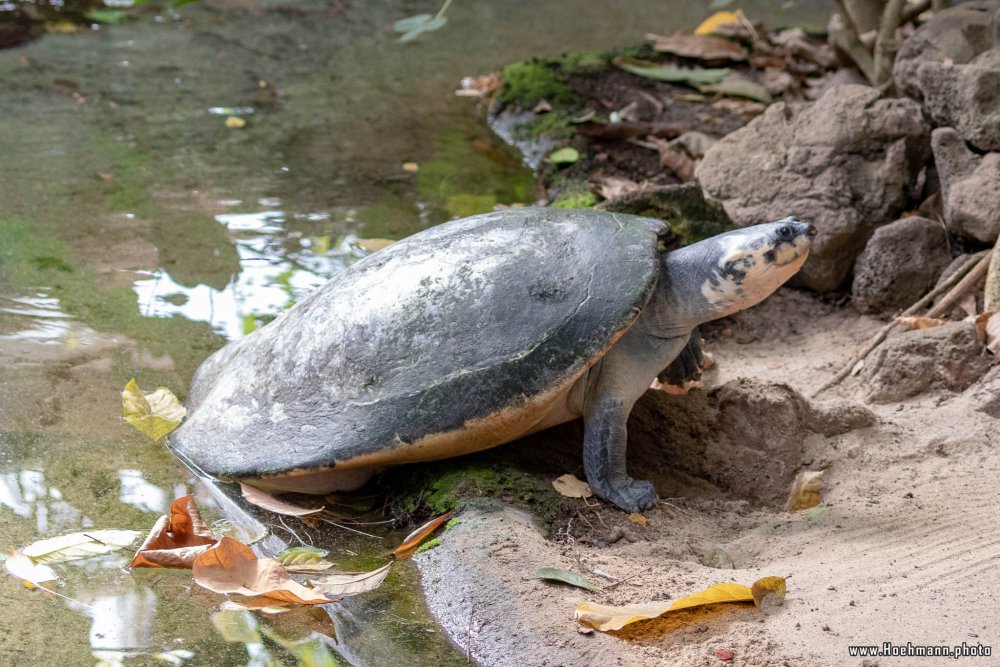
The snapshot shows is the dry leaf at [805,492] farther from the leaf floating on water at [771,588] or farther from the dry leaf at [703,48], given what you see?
the dry leaf at [703,48]

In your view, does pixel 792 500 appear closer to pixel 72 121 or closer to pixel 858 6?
pixel 858 6

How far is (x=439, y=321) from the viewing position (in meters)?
2.88

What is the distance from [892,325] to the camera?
12.7ft

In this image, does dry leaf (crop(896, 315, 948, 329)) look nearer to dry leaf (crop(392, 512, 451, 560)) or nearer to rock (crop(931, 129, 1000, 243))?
rock (crop(931, 129, 1000, 243))

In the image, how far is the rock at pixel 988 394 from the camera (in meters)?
3.11

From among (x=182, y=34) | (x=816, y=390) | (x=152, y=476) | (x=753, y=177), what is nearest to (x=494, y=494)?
(x=152, y=476)

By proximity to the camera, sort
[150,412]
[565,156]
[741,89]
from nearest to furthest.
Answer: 1. [150,412]
2. [565,156]
3. [741,89]

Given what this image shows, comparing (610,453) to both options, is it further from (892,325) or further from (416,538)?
(892,325)

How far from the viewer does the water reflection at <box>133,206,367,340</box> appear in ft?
Result: 13.1

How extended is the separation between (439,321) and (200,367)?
1068 mm

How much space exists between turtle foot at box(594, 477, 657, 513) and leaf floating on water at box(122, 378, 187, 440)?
4.64 ft

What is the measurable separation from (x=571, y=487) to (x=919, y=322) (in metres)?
1.66

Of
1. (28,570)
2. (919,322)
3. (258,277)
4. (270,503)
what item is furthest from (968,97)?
(28,570)

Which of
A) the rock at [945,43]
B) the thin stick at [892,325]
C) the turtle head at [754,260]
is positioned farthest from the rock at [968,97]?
the turtle head at [754,260]
